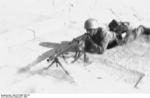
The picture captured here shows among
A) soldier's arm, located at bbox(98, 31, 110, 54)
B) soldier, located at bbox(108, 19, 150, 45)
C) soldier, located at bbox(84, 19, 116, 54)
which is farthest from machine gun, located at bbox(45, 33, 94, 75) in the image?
soldier, located at bbox(108, 19, 150, 45)

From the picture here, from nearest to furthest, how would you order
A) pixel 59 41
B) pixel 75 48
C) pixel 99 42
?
1. pixel 75 48
2. pixel 99 42
3. pixel 59 41

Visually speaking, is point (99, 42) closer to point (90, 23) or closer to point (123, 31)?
point (90, 23)

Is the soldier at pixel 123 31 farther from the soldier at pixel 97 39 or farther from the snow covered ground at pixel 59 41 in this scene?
the soldier at pixel 97 39

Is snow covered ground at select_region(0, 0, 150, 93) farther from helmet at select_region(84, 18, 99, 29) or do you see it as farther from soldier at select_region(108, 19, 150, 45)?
helmet at select_region(84, 18, 99, 29)

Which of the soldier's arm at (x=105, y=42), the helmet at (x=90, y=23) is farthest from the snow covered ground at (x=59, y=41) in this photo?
the helmet at (x=90, y=23)

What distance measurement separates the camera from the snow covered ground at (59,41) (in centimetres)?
433

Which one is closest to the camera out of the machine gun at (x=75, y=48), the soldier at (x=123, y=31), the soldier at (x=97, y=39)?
the machine gun at (x=75, y=48)

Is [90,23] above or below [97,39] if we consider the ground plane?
above

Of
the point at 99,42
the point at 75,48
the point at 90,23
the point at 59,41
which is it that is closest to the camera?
the point at 75,48

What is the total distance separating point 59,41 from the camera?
222 inches

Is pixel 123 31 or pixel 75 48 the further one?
pixel 123 31

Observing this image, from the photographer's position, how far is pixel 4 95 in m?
3.93

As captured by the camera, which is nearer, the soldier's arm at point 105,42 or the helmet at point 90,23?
the helmet at point 90,23

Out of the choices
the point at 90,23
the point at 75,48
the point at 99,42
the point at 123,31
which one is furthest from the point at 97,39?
the point at 123,31
